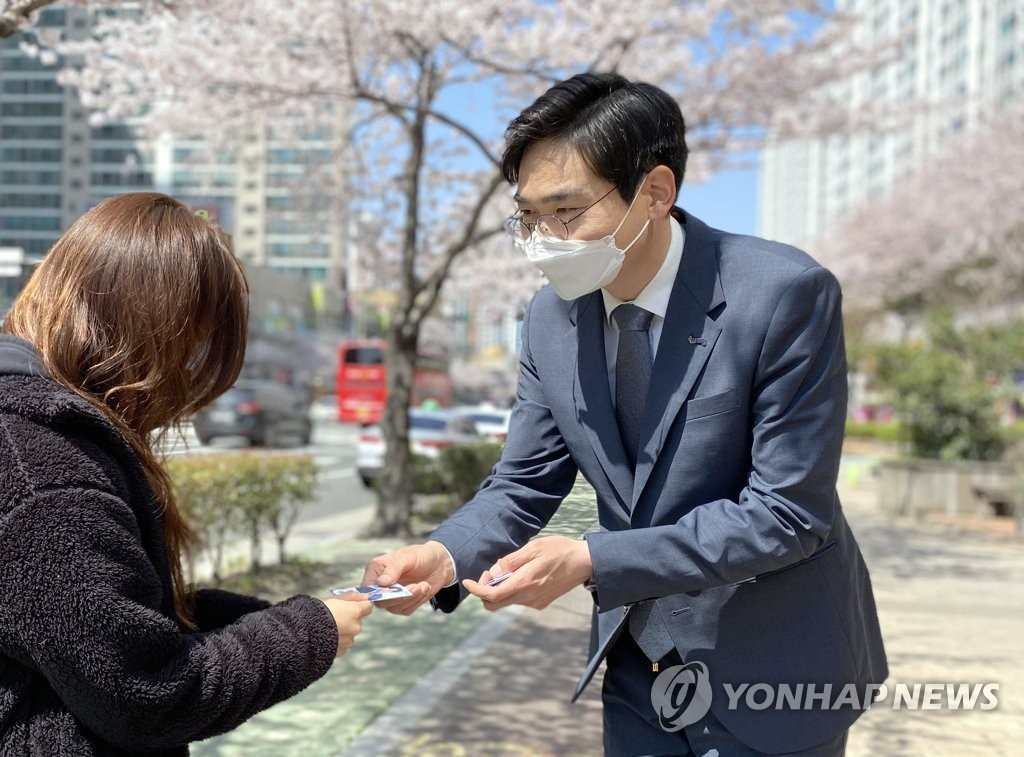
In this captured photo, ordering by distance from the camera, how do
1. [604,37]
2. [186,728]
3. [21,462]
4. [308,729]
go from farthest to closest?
[604,37]
[308,729]
[186,728]
[21,462]

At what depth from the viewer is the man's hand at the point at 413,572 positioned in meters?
1.66

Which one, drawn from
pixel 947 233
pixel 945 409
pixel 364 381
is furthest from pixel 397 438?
pixel 364 381

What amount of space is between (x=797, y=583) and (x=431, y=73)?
8.15 metres

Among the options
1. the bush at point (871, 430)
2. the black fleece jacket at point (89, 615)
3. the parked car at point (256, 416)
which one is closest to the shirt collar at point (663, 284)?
the black fleece jacket at point (89, 615)

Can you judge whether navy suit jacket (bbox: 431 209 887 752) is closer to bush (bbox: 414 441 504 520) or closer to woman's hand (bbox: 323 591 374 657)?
woman's hand (bbox: 323 591 374 657)

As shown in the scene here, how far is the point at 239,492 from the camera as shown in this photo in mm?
6770

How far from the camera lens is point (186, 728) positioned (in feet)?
4.25

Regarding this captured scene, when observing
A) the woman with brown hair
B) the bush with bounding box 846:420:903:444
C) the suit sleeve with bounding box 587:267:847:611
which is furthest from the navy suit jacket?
the bush with bounding box 846:420:903:444

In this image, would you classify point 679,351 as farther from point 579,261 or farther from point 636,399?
point 579,261

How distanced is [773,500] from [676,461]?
0.17m

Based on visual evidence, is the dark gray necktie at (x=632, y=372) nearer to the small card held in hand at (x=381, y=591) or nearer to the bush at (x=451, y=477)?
the small card held in hand at (x=381, y=591)

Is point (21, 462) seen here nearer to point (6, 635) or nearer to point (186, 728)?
point (6, 635)

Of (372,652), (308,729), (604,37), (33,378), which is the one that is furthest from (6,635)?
(604,37)

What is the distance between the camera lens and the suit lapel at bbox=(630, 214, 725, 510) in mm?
1597
